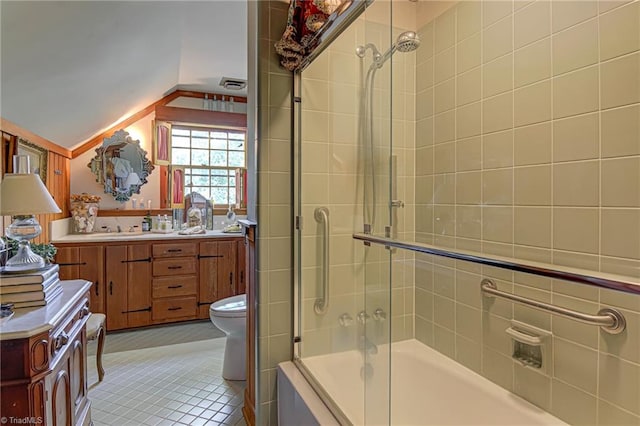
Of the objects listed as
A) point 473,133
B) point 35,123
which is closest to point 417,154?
point 473,133

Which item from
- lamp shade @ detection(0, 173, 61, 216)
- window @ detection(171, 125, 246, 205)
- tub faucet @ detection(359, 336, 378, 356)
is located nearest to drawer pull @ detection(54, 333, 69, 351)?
lamp shade @ detection(0, 173, 61, 216)

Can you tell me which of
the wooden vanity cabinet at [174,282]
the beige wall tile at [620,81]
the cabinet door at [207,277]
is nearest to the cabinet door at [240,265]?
the cabinet door at [207,277]

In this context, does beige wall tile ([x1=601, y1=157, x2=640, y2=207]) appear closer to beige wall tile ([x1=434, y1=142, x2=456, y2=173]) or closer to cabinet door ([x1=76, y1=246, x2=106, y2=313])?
beige wall tile ([x1=434, y1=142, x2=456, y2=173])

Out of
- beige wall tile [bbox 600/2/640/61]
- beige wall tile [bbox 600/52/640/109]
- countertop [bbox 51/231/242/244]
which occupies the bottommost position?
countertop [bbox 51/231/242/244]

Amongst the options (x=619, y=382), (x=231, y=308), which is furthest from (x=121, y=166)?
(x=619, y=382)

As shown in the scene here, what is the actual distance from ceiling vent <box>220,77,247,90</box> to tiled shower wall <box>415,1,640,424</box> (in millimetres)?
2303

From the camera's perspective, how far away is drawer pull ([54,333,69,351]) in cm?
124

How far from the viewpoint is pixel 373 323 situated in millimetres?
1676

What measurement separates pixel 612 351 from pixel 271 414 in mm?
1469

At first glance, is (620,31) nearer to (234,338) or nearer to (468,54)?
(468,54)

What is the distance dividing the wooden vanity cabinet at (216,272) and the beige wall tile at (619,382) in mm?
2943

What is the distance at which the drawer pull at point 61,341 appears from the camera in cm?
124

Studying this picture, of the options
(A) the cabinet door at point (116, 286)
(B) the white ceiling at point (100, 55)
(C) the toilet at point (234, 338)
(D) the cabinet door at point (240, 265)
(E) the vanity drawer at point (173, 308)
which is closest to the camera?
(B) the white ceiling at point (100, 55)

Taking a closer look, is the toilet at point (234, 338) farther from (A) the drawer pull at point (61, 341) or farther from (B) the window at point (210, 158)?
(B) the window at point (210, 158)
